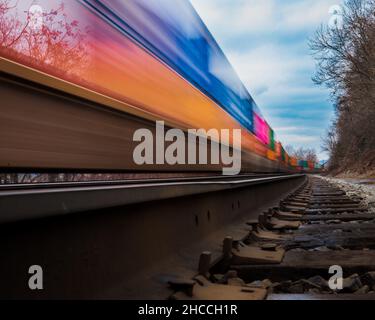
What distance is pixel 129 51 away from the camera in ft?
9.36

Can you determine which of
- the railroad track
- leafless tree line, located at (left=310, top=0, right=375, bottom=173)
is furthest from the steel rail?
leafless tree line, located at (left=310, top=0, right=375, bottom=173)

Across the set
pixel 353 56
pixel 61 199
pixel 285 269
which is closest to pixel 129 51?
pixel 61 199

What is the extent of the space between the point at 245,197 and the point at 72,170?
4.25m

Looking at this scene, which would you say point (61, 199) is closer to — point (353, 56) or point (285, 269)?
point (285, 269)

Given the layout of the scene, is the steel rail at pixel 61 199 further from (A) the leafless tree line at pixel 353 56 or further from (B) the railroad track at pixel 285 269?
(A) the leafless tree line at pixel 353 56

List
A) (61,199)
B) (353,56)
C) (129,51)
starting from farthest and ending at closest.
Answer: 1. (353,56)
2. (129,51)
3. (61,199)

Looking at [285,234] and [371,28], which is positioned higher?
[371,28]

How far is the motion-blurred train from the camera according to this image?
192cm

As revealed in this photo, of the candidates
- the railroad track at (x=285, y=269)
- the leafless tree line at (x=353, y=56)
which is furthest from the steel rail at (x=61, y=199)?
the leafless tree line at (x=353, y=56)

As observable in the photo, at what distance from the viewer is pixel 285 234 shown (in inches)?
183

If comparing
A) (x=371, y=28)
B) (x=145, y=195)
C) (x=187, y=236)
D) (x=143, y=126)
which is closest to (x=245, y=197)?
(x=187, y=236)

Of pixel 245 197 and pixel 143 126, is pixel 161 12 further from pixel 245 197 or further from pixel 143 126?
pixel 245 197

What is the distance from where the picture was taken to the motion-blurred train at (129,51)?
1918 mm

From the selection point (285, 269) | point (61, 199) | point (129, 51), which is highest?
point (129, 51)
